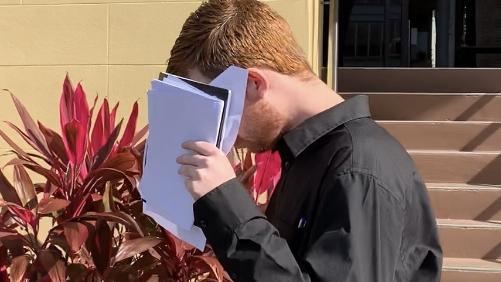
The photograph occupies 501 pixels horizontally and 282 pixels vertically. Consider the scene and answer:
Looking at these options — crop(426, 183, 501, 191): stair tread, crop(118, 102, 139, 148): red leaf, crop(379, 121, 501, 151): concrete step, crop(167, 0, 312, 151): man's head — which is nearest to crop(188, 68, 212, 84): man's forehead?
crop(167, 0, 312, 151): man's head

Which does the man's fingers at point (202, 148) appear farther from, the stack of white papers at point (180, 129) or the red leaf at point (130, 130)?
the red leaf at point (130, 130)

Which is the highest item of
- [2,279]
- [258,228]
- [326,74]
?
[326,74]

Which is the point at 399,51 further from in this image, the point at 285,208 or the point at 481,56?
the point at 285,208

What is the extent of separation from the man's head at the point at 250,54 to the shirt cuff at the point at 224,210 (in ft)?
0.44

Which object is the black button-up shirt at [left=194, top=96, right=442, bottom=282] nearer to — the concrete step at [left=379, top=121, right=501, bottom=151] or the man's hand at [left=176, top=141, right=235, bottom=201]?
the man's hand at [left=176, top=141, right=235, bottom=201]

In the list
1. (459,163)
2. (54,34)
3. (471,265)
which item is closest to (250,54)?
(471,265)

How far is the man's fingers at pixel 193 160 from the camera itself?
1195 mm

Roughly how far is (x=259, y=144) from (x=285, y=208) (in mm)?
140

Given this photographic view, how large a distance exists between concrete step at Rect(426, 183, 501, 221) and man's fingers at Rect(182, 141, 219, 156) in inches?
128

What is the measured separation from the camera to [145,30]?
4.00 metres

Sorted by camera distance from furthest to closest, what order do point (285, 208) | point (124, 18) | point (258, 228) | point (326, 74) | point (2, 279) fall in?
point (326, 74) → point (124, 18) → point (2, 279) → point (285, 208) → point (258, 228)

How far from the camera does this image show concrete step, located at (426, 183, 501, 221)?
4.25 m

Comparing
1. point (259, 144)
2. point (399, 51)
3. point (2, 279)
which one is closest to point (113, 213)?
point (2, 279)

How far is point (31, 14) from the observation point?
4102mm
